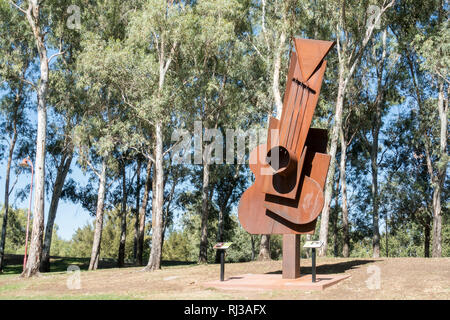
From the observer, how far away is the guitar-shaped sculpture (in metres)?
11.0

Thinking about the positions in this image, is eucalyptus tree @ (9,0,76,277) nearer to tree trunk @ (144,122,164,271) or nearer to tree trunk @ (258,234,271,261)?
tree trunk @ (144,122,164,271)

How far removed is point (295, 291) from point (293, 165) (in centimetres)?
293

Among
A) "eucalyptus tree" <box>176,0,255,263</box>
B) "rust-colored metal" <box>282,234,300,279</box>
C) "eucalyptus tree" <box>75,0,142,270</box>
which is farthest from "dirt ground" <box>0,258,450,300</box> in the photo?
"eucalyptus tree" <box>176,0,255,263</box>

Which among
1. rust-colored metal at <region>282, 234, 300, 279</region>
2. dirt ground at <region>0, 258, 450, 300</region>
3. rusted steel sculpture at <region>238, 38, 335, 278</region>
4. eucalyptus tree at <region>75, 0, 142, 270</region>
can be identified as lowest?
dirt ground at <region>0, 258, 450, 300</region>

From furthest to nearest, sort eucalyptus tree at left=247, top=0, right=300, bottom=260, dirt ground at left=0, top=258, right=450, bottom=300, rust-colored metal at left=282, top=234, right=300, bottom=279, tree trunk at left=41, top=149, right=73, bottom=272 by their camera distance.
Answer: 1. tree trunk at left=41, top=149, right=73, bottom=272
2. eucalyptus tree at left=247, top=0, right=300, bottom=260
3. rust-colored metal at left=282, top=234, right=300, bottom=279
4. dirt ground at left=0, top=258, right=450, bottom=300

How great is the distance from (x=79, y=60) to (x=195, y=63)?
18.9 ft

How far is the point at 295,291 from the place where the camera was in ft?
31.2

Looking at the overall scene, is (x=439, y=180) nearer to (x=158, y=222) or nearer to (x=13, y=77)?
(x=158, y=222)

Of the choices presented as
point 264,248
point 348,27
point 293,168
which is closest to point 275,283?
point 293,168

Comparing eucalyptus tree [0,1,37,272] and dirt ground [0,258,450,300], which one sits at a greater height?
eucalyptus tree [0,1,37,272]

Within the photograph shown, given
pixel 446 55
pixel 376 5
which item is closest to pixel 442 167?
pixel 446 55

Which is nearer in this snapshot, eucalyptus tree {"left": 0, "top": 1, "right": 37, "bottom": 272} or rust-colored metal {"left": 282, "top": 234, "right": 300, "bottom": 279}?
rust-colored metal {"left": 282, "top": 234, "right": 300, "bottom": 279}

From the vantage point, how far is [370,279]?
11.0m

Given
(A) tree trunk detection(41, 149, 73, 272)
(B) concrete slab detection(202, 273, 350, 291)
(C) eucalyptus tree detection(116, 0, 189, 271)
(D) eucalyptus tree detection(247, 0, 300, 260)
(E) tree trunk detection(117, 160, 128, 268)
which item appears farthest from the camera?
(E) tree trunk detection(117, 160, 128, 268)
